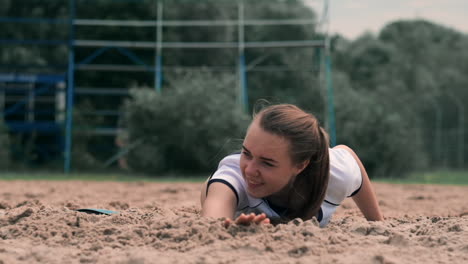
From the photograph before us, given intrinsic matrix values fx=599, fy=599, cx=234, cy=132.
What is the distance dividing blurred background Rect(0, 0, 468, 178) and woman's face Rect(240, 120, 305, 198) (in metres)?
7.85

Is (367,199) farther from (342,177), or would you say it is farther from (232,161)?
(232,161)

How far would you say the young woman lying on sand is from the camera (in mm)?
2904

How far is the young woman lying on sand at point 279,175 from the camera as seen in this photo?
2.90 meters

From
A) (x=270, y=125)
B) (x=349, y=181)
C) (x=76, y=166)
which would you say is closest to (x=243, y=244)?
(x=270, y=125)

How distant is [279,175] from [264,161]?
4.2 inches

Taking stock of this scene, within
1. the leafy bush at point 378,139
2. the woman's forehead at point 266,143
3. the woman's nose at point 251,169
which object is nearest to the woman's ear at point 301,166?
the woman's forehead at point 266,143

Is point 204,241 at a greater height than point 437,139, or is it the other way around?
point 204,241

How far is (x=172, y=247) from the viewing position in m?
2.58

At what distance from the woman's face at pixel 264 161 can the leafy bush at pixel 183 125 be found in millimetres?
9253

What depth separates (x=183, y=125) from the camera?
40.7 feet

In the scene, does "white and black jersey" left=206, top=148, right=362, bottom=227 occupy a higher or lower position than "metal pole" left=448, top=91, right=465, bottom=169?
higher

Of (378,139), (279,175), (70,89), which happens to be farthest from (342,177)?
(378,139)

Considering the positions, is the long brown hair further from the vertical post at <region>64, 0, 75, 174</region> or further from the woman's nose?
the vertical post at <region>64, 0, 75, 174</region>

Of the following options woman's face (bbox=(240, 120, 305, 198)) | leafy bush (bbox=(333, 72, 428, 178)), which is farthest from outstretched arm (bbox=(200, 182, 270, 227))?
leafy bush (bbox=(333, 72, 428, 178))
